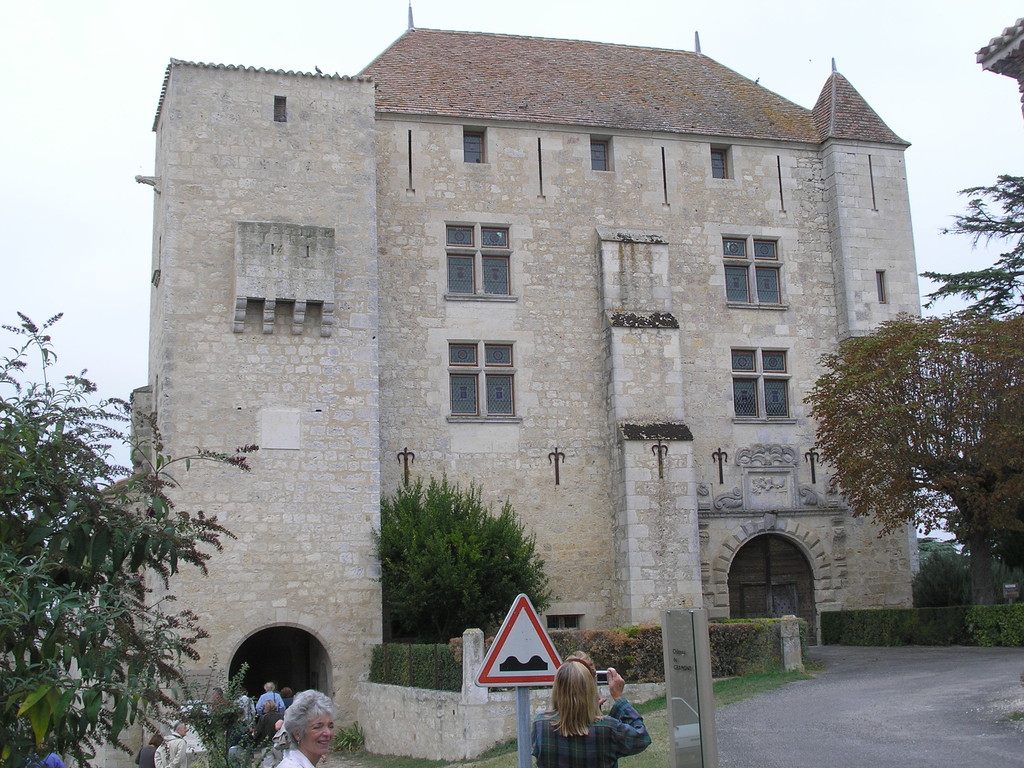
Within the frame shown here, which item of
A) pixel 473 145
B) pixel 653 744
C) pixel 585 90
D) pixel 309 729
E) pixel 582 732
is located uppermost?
pixel 585 90

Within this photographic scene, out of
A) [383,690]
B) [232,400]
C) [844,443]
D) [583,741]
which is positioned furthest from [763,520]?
[583,741]

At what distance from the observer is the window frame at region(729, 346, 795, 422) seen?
22.9m

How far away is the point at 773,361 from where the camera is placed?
23.3 m

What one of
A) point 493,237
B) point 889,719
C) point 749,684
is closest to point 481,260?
point 493,237

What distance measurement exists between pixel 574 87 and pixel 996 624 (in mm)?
13219

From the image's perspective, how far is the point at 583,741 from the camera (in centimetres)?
561

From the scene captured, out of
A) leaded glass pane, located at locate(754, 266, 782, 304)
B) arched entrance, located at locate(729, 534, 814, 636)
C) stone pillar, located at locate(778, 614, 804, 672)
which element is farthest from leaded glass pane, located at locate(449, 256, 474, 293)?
stone pillar, located at locate(778, 614, 804, 672)

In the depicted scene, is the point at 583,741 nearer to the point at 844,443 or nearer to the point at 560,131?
the point at 844,443

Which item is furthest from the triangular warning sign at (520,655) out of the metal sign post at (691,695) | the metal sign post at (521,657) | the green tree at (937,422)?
the green tree at (937,422)

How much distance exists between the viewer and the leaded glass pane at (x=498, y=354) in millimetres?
21875

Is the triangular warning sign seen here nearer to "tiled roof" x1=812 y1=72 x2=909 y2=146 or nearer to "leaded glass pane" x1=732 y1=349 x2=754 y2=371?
"leaded glass pane" x1=732 y1=349 x2=754 y2=371

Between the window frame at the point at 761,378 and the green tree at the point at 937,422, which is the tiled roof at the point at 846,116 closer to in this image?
the window frame at the point at 761,378

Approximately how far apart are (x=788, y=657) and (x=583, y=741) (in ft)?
42.0

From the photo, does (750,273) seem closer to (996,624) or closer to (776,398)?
(776,398)
